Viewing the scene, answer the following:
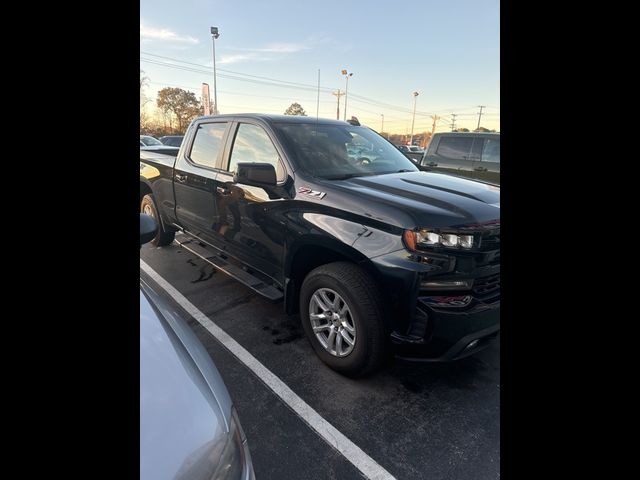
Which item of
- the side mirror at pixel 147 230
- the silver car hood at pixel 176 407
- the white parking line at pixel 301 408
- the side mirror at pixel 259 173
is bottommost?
the white parking line at pixel 301 408

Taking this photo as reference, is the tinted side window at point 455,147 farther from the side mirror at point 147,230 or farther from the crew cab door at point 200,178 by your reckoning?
the side mirror at point 147,230

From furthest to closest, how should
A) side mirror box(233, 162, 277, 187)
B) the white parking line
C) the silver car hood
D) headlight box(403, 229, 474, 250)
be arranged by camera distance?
side mirror box(233, 162, 277, 187), headlight box(403, 229, 474, 250), the white parking line, the silver car hood

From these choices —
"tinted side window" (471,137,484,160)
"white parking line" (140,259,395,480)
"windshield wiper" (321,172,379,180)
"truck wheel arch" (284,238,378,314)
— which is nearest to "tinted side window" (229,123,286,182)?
"windshield wiper" (321,172,379,180)

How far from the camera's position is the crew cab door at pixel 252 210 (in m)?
3.16

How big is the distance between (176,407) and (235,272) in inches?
101

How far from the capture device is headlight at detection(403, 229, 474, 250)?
2.29m

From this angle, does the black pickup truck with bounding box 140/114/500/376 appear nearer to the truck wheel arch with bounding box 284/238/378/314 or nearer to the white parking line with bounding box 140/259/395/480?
the truck wheel arch with bounding box 284/238/378/314

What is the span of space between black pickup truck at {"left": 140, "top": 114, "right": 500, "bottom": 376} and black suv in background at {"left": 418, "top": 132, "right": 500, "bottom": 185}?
515 cm

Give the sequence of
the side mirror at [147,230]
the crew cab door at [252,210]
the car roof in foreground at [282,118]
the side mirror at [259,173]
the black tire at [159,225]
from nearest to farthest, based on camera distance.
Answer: the side mirror at [147,230], the side mirror at [259,173], the crew cab door at [252,210], the car roof in foreground at [282,118], the black tire at [159,225]

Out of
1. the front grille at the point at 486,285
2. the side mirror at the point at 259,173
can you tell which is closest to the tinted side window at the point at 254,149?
the side mirror at the point at 259,173

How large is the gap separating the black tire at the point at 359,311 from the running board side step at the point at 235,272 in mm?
644

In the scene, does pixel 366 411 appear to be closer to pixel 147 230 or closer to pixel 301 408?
pixel 301 408

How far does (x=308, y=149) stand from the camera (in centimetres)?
328
